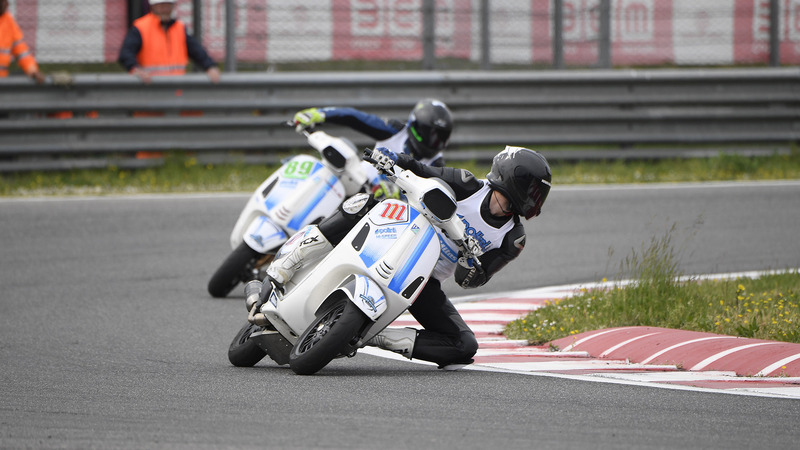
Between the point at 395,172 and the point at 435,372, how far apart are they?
1.08 metres

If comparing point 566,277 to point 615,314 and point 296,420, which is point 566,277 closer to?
point 615,314

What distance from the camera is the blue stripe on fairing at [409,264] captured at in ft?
20.3

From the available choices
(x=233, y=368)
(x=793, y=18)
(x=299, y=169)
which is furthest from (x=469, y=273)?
(x=793, y=18)

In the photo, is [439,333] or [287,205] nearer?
[439,333]

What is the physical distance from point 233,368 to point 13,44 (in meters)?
8.18

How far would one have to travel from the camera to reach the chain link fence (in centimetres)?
1422

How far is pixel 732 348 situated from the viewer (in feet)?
22.0

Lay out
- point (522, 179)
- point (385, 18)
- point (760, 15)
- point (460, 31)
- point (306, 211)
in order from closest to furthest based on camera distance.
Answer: point (522, 179) < point (306, 211) < point (385, 18) < point (460, 31) < point (760, 15)

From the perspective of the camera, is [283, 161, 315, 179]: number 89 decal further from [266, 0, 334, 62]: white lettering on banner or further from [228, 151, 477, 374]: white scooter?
[266, 0, 334, 62]: white lettering on banner

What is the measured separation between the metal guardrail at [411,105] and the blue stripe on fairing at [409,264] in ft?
25.3

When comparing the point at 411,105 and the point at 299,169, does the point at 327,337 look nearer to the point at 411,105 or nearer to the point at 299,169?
the point at 299,169

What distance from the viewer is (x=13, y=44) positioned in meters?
13.7

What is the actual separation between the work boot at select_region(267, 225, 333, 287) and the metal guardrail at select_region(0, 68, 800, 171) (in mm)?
7314

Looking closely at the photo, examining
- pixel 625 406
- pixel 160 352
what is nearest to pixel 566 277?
pixel 160 352
